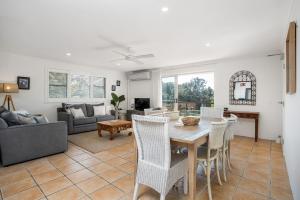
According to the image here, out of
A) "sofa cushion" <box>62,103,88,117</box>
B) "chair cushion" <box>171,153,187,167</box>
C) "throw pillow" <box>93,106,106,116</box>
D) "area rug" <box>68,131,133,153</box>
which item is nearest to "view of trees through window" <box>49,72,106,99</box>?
"sofa cushion" <box>62,103,88,117</box>

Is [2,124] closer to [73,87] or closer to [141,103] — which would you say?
[73,87]

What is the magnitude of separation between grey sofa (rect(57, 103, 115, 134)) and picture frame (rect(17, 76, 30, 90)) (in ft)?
3.56

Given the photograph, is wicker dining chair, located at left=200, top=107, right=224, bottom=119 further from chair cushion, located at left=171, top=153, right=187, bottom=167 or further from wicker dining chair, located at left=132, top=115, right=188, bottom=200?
wicker dining chair, located at left=132, top=115, right=188, bottom=200

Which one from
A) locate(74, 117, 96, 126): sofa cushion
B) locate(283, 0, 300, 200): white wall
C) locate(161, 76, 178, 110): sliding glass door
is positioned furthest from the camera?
locate(161, 76, 178, 110): sliding glass door

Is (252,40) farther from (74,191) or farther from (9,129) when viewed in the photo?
(9,129)

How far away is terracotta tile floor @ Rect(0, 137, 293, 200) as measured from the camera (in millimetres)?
1981

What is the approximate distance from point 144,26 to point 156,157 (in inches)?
83.4

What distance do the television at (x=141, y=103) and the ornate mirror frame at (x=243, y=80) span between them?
3222 mm

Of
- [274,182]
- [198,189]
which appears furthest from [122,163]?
[274,182]

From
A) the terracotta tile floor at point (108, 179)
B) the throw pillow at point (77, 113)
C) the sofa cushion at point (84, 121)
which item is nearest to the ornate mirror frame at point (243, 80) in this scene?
the terracotta tile floor at point (108, 179)

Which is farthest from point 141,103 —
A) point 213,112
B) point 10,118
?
point 10,118

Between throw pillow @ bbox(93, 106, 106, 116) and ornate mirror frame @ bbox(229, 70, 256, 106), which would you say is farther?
throw pillow @ bbox(93, 106, 106, 116)

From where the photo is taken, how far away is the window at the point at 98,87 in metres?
6.54

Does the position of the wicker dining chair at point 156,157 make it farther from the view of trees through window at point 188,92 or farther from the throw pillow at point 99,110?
the throw pillow at point 99,110
